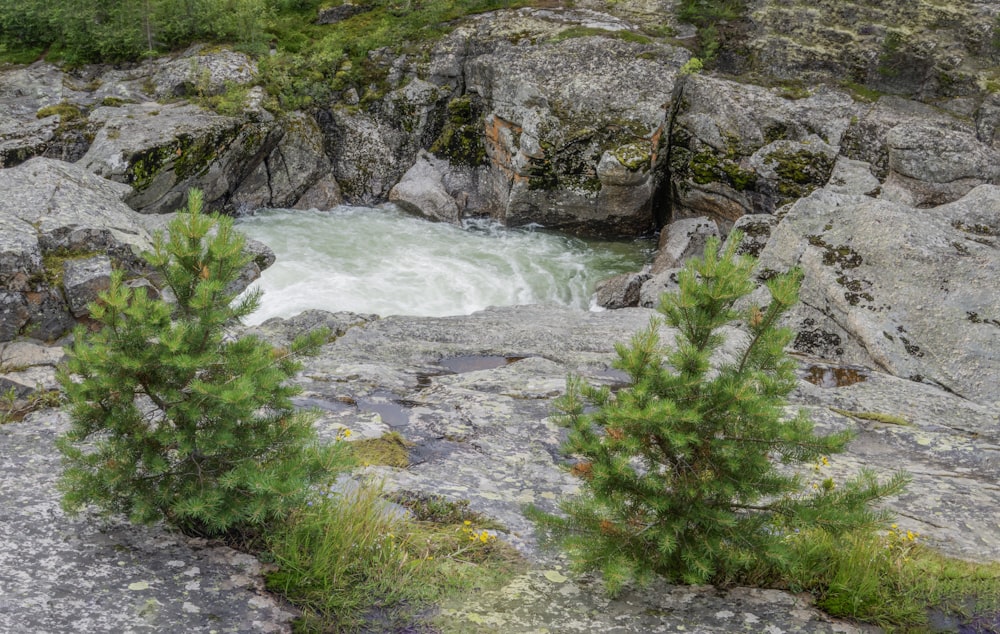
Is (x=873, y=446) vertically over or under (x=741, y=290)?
under

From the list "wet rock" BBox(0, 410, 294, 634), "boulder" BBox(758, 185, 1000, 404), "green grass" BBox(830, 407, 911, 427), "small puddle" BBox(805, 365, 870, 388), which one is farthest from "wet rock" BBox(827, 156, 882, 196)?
"wet rock" BBox(0, 410, 294, 634)

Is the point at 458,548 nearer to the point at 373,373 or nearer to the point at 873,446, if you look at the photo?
the point at 373,373

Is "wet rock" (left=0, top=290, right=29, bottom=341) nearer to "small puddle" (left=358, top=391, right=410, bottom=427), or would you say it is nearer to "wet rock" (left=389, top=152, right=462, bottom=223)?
"small puddle" (left=358, top=391, right=410, bottom=427)

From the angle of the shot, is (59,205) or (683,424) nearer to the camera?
(683,424)

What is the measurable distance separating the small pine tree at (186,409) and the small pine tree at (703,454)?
1.88 metres

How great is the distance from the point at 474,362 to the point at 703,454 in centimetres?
603

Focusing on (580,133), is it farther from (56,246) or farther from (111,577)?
(111,577)

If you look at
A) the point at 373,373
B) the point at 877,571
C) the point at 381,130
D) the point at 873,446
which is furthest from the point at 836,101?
the point at 877,571

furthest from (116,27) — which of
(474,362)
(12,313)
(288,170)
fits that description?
(474,362)

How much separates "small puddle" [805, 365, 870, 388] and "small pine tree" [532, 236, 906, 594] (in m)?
5.76

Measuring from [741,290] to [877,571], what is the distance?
2.25m

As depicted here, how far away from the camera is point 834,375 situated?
10305 mm

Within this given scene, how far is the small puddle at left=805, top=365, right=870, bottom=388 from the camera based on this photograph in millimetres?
10047

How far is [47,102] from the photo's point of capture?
22.8 metres
